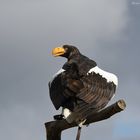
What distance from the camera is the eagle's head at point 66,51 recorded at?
1059 centimetres

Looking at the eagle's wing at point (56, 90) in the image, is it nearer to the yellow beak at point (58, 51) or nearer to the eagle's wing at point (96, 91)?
the eagle's wing at point (96, 91)

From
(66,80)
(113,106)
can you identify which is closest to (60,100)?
(66,80)

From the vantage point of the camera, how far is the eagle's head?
10.6 meters

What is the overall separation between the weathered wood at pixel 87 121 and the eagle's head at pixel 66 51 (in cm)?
374

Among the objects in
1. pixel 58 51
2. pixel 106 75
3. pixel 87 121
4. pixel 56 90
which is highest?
pixel 58 51

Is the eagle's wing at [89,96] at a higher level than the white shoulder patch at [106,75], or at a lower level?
lower

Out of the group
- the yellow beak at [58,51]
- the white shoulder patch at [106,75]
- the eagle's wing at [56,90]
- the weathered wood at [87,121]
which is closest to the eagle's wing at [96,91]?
the white shoulder patch at [106,75]

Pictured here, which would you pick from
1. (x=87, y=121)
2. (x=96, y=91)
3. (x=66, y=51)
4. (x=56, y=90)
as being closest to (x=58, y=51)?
(x=66, y=51)

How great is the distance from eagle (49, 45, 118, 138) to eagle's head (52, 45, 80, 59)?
1.04m

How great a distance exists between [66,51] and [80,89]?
3422mm

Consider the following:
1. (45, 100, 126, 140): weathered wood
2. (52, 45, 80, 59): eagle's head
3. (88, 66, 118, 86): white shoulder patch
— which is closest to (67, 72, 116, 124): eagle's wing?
(45, 100, 126, 140): weathered wood

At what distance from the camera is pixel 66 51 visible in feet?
36.2

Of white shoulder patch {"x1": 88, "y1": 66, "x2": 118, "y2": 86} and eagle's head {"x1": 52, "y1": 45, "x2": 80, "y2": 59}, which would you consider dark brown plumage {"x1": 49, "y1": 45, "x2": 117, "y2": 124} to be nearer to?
white shoulder patch {"x1": 88, "y1": 66, "x2": 118, "y2": 86}

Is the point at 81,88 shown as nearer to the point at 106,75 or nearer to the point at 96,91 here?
the point at 96,91
